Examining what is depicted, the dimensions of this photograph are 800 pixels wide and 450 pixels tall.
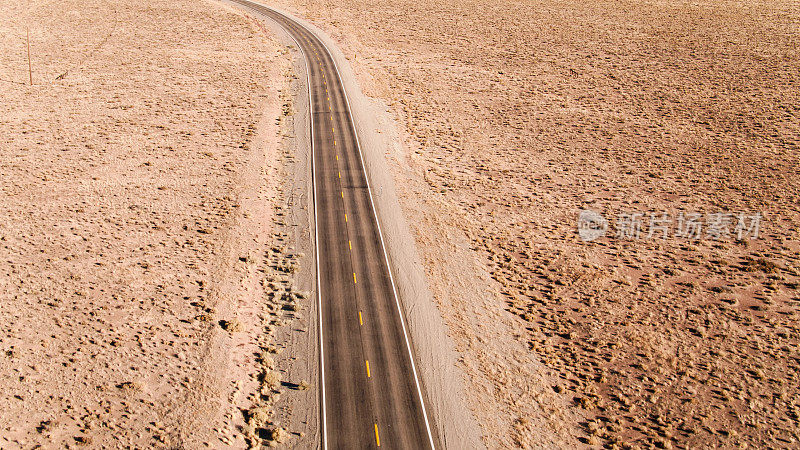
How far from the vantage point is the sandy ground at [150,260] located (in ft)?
83.1

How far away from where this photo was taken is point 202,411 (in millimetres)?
25469

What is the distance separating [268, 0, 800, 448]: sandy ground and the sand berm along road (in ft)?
10.1

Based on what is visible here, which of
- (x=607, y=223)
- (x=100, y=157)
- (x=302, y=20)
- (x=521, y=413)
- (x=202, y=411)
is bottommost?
(x=202, y=411)

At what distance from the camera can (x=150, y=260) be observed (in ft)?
114

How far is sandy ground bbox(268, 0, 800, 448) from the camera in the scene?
27453mm

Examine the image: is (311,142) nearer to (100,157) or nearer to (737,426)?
(100,157)

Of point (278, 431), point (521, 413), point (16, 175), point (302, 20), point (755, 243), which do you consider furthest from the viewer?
point (302, 20)

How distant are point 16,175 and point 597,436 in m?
43.0

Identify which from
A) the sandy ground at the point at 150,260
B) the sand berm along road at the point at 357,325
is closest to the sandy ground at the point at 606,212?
the sand berm along road at the point at 357,325

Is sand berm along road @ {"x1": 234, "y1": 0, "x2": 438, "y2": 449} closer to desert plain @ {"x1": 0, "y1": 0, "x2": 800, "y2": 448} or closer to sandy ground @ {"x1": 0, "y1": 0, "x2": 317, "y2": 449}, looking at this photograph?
sandy ground @ {"x1": 0, "y1": 0, "x2": 317, "y2": 449}

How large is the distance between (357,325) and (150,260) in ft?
45.3

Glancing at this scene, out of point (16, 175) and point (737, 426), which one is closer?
point (737, 426)

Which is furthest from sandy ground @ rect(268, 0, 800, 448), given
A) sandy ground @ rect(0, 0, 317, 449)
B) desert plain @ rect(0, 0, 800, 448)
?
sandy ground @ rect(0, 0, 317, 449)

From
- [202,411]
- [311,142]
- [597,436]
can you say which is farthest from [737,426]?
[311,142]
